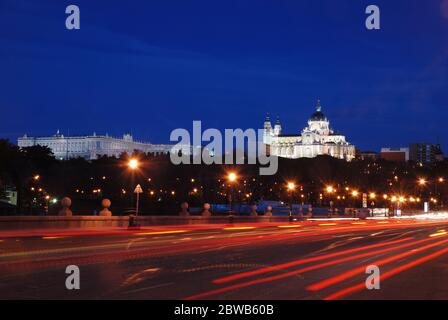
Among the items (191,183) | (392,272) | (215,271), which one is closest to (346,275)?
(392,272)

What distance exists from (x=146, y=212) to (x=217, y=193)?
35719 mm

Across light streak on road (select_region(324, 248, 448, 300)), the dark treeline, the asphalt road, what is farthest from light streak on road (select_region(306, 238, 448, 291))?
the dark treeline

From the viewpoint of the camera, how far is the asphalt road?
13.5 m

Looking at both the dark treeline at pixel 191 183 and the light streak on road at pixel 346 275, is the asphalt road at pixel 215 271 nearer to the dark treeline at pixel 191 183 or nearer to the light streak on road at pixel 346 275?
the light streak on road at pixel 346 275

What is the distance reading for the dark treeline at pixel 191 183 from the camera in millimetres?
111875

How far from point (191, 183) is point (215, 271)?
111645 millimetres

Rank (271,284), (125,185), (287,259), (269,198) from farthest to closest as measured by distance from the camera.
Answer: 1. (269,198)
2. (125,185)
3. (287,259)
4. (271,284)

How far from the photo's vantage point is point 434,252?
999 inches

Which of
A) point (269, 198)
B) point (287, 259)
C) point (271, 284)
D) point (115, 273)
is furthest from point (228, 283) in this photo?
point (269, 198)

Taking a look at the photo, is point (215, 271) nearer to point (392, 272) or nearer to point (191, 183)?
point (392, 272)

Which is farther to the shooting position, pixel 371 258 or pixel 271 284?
pixel 371 258

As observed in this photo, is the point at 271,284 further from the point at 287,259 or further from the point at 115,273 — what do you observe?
the point at 287,259

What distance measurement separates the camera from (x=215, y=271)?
17406mm
